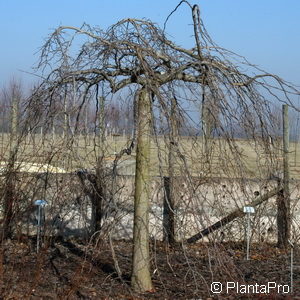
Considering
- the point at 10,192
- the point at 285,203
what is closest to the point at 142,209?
the point at 285,203

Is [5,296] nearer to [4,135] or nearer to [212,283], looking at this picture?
[212,283]

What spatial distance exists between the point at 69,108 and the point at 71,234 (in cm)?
332

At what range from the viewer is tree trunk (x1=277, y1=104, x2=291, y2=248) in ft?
26.2

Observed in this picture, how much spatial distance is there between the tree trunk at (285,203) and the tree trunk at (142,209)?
2878 millimetres

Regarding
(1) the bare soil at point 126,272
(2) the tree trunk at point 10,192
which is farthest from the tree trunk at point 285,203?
(2) the tree trunk at point 10,192

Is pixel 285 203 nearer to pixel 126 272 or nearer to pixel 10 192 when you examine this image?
pixel 126 272

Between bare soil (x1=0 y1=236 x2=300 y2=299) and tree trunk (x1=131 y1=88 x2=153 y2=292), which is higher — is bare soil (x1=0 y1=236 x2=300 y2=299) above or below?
below

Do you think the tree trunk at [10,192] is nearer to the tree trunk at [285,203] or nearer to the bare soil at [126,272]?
the bare soil at [126,272]

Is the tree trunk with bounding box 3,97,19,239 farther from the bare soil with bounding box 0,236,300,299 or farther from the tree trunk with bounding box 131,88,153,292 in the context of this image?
the tree trunk with bounding box 131,88,153,292

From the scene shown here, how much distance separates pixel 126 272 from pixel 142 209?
110 cm

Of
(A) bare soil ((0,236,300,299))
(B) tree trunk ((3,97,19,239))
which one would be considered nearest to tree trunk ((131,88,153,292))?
(A) bare soil ((0,236,300,299))

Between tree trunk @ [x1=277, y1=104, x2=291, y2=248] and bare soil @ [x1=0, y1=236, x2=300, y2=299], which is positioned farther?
tree trunk @ [x1=277, y1=104, x2=291, y2=248]

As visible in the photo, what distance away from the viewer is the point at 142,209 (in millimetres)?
5660

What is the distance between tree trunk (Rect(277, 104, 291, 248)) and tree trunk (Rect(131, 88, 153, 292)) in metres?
2.88
